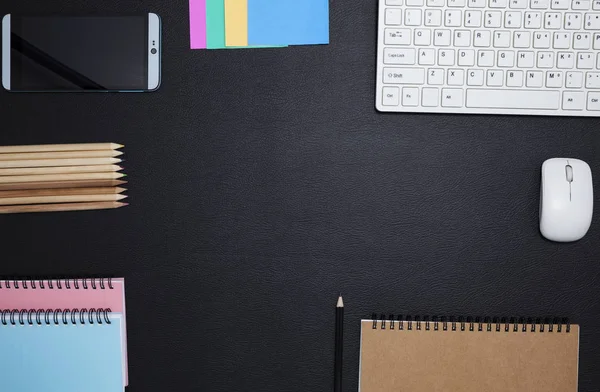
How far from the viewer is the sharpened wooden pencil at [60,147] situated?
653 millimetres

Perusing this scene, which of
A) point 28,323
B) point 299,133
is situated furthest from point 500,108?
point 28,323

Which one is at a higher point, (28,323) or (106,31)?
(106,31)

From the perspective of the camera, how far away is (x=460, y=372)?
0.65 meters

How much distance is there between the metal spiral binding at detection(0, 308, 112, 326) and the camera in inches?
25.7

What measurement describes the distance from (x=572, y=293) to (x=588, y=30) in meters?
0.34

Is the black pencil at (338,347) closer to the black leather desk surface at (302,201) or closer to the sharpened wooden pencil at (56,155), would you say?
the black leather desk surface at (302,201)

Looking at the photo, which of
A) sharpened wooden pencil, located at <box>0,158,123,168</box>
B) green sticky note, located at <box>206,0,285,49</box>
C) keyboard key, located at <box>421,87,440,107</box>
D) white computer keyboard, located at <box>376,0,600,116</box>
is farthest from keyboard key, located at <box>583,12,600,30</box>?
sharpened wooden pencil, located at <box>0,158,123,168</box>

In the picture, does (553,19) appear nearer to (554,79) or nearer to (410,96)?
(554,79)

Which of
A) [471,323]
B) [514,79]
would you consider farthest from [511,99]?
[471,323]

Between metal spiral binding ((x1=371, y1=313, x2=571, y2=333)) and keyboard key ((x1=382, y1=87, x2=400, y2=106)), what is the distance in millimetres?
282

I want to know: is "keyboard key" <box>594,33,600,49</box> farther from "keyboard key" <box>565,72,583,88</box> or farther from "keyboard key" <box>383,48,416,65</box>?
"keyboard key" <box>383,48,416,65</box>

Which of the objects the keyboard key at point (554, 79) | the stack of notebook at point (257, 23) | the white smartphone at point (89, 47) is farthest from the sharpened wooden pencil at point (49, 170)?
the keyboard key at point (554, 79)

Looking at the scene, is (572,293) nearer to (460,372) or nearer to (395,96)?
(460,372)

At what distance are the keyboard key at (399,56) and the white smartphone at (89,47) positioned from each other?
0.30 m
